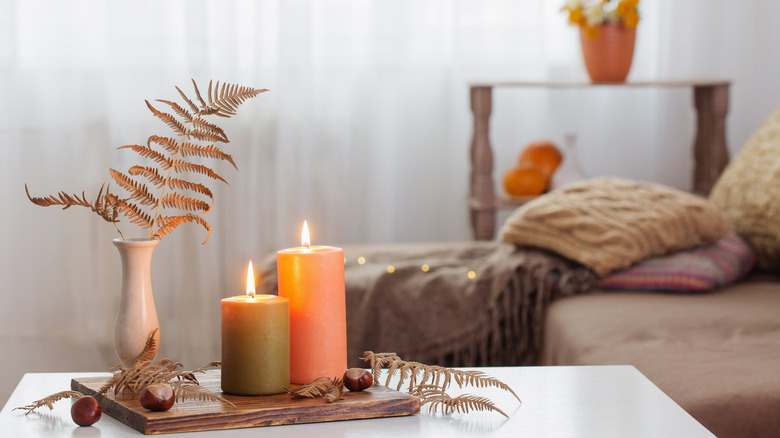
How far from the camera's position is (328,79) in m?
2.41

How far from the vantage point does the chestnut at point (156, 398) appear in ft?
2.27

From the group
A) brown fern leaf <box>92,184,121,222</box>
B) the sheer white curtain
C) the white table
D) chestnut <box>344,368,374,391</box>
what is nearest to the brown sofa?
the white table

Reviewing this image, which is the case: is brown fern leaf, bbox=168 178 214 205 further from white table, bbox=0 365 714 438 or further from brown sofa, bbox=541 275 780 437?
brown sofa, bbox=541 275 780 437

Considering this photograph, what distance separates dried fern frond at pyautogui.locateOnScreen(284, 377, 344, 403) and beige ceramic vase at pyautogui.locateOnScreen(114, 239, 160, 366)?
0.14 m

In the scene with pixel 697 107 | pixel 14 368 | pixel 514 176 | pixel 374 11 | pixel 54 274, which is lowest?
pixel 14 368

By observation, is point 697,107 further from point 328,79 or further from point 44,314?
point 44,314

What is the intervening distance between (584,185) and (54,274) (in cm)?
147

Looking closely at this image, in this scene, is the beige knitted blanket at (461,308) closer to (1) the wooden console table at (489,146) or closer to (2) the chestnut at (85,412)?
(1) the wooden console table at (489,146)

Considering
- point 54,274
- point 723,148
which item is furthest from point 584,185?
point 54,274

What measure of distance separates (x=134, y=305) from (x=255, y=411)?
0.54 ft

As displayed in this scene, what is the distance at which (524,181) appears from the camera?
226cm

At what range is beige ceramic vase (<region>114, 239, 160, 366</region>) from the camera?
2.56 ft

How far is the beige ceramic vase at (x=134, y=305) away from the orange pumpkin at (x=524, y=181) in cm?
157

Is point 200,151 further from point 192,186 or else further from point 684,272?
point 684,272
